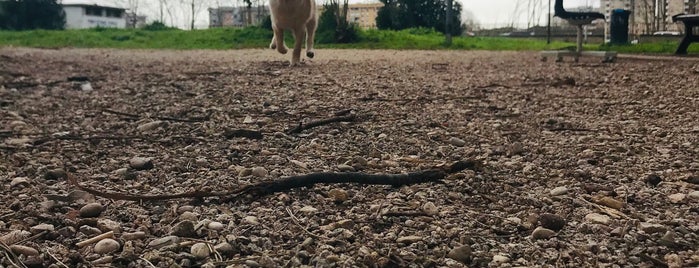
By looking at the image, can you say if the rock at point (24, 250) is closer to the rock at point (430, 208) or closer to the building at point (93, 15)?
the rock at point (430, 208)

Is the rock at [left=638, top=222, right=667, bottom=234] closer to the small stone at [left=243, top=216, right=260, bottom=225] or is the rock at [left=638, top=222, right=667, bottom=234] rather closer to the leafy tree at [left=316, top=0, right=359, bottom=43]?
the small stone at [left=243, top=216, right=260, bottom=225]

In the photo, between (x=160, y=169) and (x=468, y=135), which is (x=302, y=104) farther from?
(x=160, y=169)

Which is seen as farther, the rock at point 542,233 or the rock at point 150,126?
the rock at point 150,126

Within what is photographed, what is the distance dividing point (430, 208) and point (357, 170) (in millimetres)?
770

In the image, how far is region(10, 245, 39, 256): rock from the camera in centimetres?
204

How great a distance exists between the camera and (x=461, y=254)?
208 cm

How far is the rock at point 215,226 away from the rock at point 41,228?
50cm

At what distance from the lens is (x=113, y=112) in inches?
205

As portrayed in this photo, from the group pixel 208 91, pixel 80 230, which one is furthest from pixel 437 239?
pixel 208 91

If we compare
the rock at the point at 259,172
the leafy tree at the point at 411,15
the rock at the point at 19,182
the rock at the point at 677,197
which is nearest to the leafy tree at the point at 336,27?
the leafy tree at the point at 411,15

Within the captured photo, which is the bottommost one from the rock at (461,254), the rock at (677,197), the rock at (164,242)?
the rock at (461,254)

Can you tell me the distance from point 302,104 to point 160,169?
239cm

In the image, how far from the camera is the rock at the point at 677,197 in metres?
2.66

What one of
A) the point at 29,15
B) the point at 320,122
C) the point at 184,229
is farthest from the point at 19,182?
the point at 29,15
